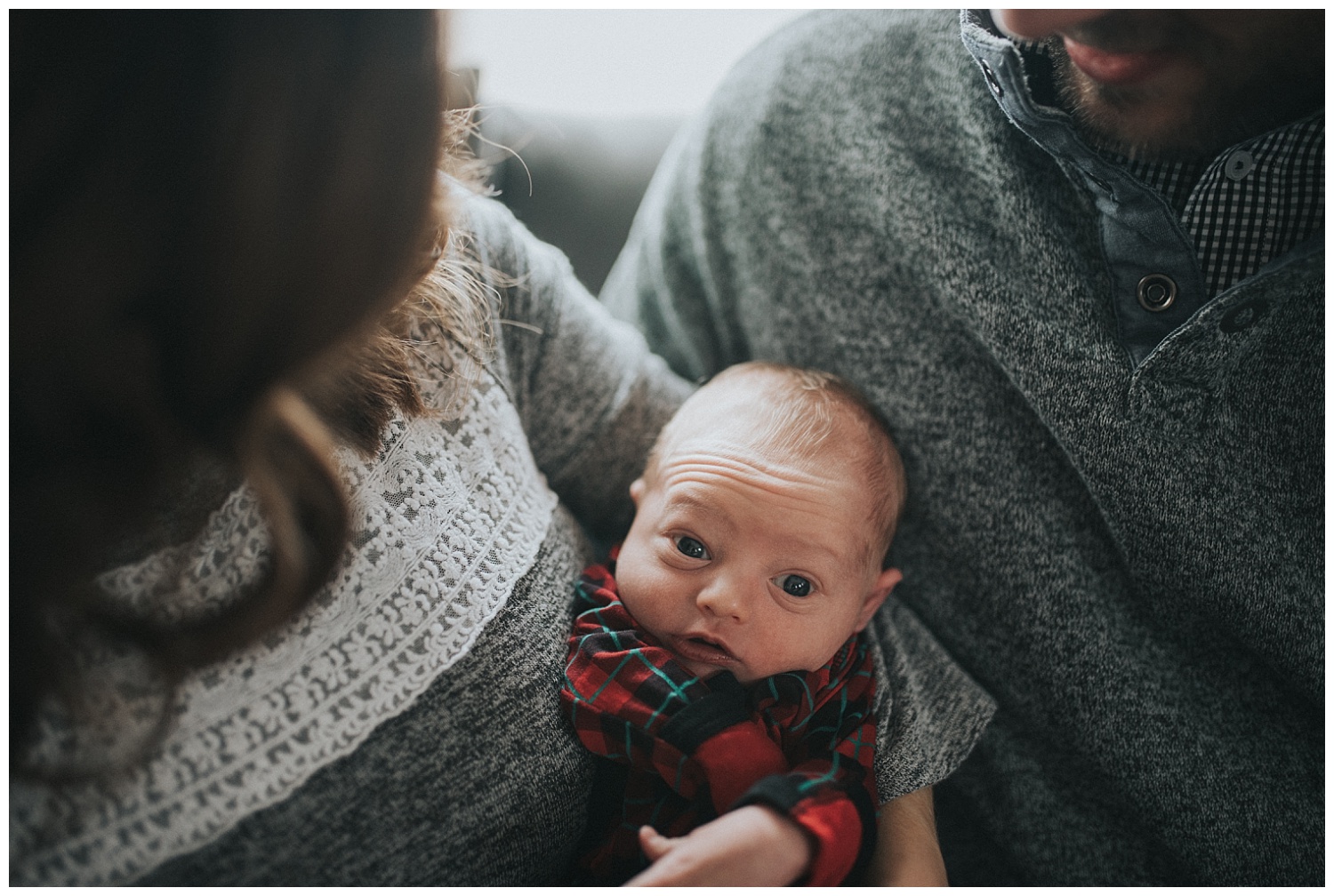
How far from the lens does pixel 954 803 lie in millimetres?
1000

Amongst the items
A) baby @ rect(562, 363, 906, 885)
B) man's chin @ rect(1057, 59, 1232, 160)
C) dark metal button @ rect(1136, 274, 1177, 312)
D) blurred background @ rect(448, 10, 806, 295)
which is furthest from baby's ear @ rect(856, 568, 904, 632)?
blurred background @ rect(448, 10, 806, 295)

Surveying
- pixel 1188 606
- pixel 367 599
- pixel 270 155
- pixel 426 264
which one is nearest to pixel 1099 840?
pixel 1188 606

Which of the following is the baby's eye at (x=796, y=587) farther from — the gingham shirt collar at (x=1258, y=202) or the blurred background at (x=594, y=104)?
the blurred background at (x=594, y=104)

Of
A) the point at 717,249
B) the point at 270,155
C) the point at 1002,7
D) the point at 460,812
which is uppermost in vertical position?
the point at 1002,7

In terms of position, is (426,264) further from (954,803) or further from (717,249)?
(954,803)

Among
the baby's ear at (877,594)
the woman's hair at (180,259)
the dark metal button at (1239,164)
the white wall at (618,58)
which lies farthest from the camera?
the white wall at (618,58)

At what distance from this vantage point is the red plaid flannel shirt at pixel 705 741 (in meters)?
0.67

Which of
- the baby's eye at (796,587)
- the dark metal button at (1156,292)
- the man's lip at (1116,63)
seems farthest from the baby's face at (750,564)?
the man's lip at (1116,63)

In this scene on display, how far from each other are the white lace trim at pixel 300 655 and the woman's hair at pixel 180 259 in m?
0.03

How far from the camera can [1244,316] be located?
0.70 m

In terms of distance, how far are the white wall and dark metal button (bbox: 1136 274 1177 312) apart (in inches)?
26.3

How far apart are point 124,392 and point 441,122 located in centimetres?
28

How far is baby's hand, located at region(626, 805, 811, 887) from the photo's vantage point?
616 millimetres

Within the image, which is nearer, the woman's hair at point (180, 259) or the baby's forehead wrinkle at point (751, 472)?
the woman's hair at point (180, 259)
